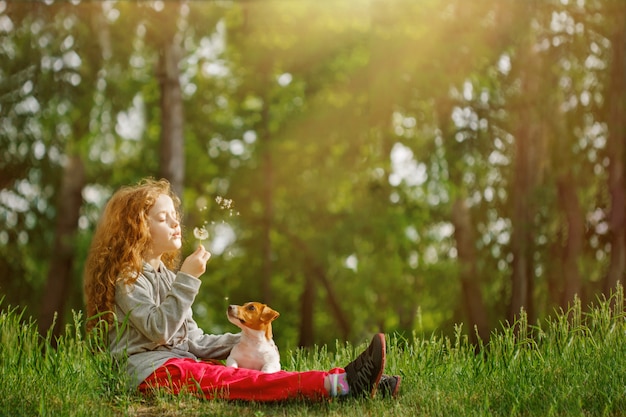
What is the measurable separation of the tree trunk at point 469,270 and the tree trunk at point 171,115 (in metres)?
5.56

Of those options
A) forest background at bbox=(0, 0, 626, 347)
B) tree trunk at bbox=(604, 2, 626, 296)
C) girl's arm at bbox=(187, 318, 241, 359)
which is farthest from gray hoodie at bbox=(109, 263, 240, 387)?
tree trunk at bbox=(604, 2, 626, 296)

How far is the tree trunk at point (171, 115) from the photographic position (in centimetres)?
1367

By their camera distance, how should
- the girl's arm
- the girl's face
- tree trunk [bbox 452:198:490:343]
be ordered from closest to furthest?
the girl's face, the girl's arm, tree trunk [bbox 452:198:490:343]

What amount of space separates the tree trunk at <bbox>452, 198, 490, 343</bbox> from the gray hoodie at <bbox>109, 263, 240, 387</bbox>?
10904mm

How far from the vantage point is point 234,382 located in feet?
15.9

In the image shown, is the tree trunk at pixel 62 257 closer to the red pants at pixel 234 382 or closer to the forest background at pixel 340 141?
the forest background at pixel 340 141

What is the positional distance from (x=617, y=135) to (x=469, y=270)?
164 inches

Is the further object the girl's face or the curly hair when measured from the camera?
the girl's face

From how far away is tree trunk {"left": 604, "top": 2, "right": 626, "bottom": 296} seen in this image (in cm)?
1246

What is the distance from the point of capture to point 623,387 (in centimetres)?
485

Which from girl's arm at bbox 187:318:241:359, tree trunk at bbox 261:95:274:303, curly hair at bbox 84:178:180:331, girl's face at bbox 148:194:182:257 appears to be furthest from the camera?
tree trunk at bbox 261:95:274:303

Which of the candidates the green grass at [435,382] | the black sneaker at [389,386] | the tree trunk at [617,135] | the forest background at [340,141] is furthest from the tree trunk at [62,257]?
the black sneaker at [389,386]

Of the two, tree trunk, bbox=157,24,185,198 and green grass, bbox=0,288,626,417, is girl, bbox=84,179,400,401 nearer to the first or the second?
green grass, bbox=0,288,626,417

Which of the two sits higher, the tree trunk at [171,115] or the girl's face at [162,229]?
the tree trunk at [171,115]
